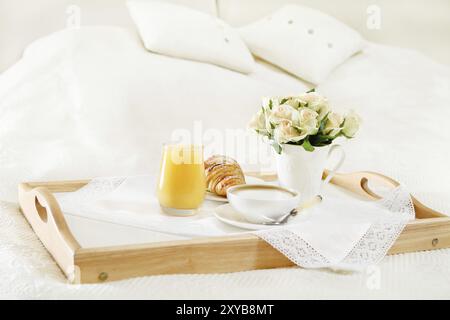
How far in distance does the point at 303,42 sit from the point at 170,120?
858 mm

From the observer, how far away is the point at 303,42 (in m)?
2.43

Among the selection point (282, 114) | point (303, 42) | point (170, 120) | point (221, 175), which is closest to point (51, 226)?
point (221, 175)

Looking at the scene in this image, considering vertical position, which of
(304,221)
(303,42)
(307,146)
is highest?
(303,42)

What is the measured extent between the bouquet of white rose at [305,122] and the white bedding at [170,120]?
29cm

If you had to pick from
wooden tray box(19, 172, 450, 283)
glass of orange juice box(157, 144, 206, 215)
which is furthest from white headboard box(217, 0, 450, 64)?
wooden tray box(19, 172, 450, 283)

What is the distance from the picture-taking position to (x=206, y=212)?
1.17 meters

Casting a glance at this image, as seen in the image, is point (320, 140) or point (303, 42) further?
point (303, 42)

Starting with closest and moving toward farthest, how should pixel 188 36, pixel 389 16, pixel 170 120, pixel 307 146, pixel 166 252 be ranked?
pixel 166 252, pixel 307 146, pixel 170 120, pixel 188 36, pixel 389 16

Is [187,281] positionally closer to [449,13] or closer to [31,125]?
[31,125]

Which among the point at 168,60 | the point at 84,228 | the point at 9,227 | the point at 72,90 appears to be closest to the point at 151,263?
the point at 84,228

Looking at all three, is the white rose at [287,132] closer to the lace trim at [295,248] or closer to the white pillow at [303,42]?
the lace trim at [295,248]

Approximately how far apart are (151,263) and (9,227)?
403 millimetres

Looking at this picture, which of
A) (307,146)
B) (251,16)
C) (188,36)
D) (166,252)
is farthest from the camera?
(251,16)

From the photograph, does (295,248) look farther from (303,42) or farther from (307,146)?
(303,42)
